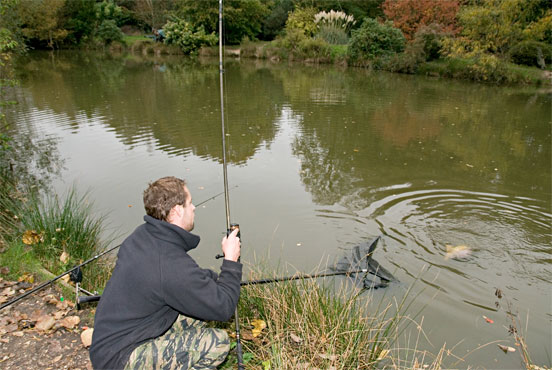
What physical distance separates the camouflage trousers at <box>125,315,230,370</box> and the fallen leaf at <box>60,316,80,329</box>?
1087mm

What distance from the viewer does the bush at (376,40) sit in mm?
23047

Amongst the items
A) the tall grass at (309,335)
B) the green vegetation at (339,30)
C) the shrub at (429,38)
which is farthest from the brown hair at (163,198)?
the shrub at (429,38)

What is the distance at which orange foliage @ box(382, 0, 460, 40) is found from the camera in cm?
2223

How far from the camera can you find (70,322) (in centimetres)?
289

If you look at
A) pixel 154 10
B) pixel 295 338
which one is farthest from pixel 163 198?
pixel 154 10

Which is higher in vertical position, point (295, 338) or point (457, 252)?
point (295, 338)

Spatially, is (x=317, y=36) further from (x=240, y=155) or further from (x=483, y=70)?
(x=240, y=155)

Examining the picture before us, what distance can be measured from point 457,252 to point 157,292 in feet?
12.7

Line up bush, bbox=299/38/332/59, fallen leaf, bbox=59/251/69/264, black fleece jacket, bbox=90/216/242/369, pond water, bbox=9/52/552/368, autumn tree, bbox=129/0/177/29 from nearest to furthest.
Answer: black fleece jacket, bbox=90/216/242/369 < fallen leaf, bbox=59/251/69/264 < pond water, bbox=9/52/552/368 < bush, bbox=299/38/332/59 < autumn tree, bbox=129/0/177/29

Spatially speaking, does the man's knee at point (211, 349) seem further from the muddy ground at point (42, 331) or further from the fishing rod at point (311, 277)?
the muddy ground at point (42, 331)

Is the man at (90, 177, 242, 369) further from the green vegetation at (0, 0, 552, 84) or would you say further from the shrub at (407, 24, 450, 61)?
the shrub at (407, 24, 450, 61)

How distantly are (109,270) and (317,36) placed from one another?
26.5 meters

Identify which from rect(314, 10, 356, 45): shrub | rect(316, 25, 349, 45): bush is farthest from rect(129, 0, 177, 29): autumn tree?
rect(316, 25, 349, 45): bush

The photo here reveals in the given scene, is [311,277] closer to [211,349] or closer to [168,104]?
[211,349]
